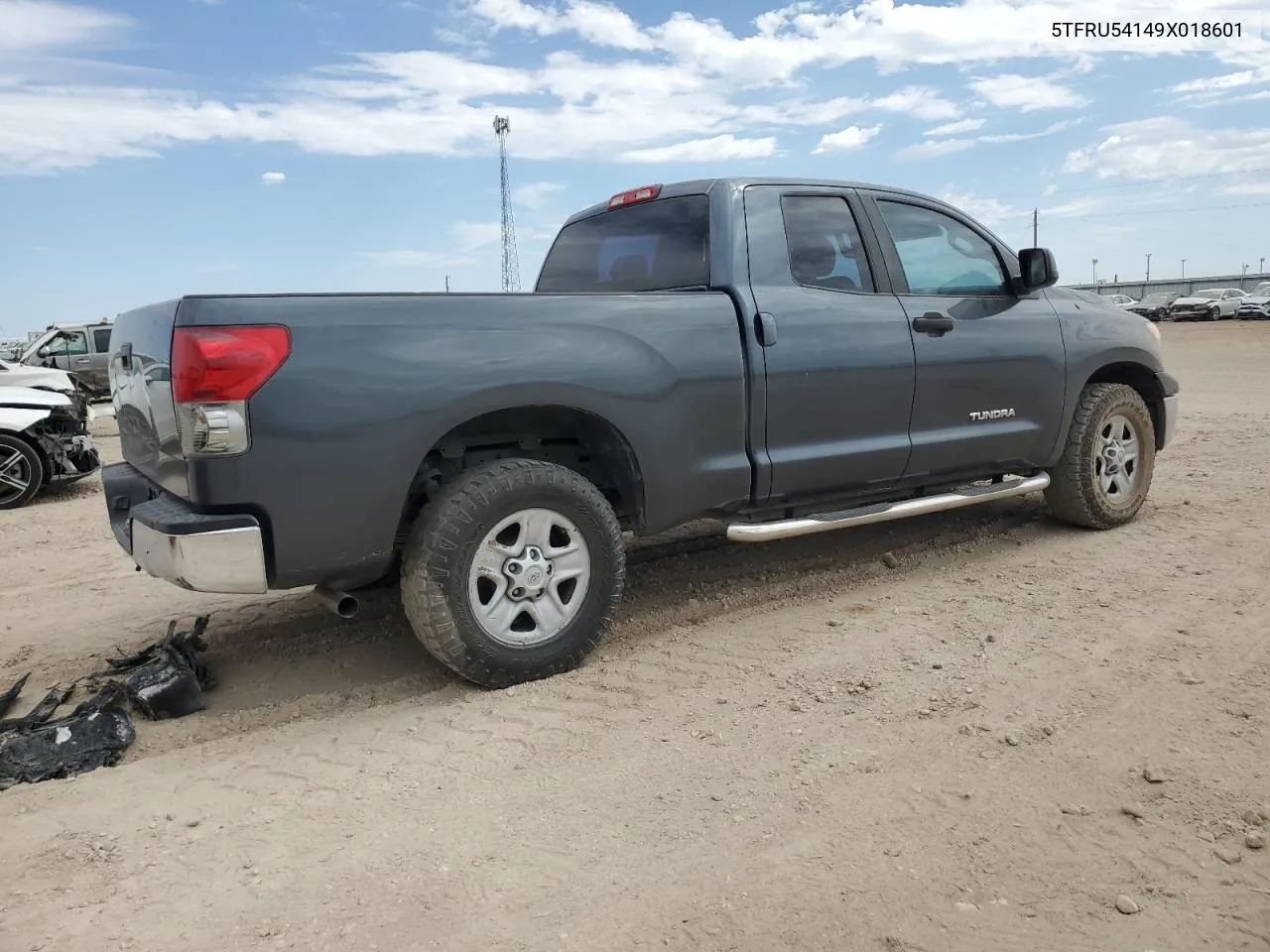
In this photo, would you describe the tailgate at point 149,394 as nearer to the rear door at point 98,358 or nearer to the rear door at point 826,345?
the rear door at point 826,345

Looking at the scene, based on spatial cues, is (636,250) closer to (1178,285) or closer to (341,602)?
(341,602)

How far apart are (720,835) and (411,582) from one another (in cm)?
146

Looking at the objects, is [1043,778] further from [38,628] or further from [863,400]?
[38,628]

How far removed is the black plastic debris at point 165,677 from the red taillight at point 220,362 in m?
1.16

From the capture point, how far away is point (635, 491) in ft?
13.1

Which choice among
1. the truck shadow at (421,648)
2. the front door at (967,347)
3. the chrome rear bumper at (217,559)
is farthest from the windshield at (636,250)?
the chrome rear bumper at (217,559)

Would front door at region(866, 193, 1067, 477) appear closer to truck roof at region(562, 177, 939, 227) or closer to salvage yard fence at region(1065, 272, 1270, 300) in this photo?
truck roof at region(562, 177, 939, 227)

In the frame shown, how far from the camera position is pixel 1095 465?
18.4 feet

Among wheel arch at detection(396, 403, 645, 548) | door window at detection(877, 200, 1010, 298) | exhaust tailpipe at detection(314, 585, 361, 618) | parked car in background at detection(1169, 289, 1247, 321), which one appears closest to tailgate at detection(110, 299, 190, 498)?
exhaust tailpipe at detection(314, 585, 361, 618)

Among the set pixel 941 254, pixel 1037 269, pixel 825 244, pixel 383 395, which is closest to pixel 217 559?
pixel 383 395

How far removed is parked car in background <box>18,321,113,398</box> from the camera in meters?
18.0

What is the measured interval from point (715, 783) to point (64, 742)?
7.16 feet

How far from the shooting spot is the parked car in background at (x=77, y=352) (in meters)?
18.0

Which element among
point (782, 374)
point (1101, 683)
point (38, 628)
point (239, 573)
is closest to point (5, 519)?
point (38, 628)
